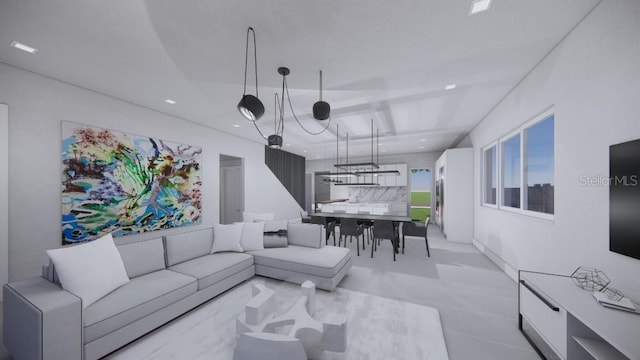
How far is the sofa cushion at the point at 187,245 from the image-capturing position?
8.70 feet

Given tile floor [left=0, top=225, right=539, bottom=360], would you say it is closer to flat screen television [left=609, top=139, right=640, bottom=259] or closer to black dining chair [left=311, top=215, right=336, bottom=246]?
black dining chair [left=311, top=215, right=336, bottom=246]

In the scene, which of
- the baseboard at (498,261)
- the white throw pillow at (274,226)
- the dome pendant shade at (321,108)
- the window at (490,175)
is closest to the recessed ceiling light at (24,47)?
the dome pendant shade at (321,108)


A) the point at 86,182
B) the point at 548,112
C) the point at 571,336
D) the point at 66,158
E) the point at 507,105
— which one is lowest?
the point at 571,336

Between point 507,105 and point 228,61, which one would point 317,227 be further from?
point 507,105

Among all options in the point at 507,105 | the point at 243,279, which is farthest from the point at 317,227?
the point at 507,105

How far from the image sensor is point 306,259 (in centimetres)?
284

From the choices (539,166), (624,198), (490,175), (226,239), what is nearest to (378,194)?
(490,175)

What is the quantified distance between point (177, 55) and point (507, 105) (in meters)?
4.52

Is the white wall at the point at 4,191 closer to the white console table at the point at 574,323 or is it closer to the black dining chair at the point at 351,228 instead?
the black dining chair at the point at 351,228

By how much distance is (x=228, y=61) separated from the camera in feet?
7.77

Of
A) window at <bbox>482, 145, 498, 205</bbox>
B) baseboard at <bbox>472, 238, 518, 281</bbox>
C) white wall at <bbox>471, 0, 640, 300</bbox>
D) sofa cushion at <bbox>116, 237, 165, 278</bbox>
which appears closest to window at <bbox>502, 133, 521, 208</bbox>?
window at <bbox>482, 145, 498, 205</bbox>

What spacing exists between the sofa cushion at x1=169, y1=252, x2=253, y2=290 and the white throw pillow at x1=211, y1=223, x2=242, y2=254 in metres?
0.08

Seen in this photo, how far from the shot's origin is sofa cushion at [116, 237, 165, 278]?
2.23 m

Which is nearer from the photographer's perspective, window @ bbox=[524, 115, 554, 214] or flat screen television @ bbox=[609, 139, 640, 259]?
flat screen television @ bbox=[609, 139, 640, 259]
